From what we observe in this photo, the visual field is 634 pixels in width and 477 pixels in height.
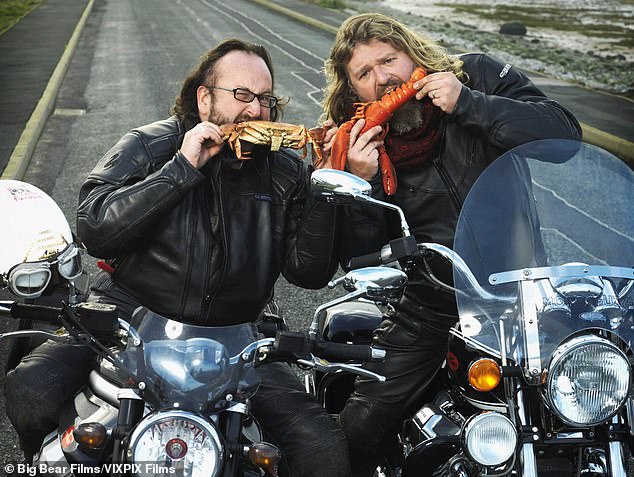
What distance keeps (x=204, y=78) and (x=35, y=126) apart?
8.65m

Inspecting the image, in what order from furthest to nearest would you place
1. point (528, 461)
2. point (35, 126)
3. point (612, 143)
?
point (35, 126) → point (612, 143) → point (528, 461)

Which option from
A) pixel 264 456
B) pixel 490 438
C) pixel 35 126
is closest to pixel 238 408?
pixel 264 456

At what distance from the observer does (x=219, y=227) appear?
323 cm

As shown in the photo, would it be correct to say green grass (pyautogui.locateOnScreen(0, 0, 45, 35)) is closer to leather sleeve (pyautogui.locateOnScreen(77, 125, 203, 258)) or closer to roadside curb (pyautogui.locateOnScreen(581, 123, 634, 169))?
roadside curb (pyautogui.locateOnScreen(581, 123, 634, 169))

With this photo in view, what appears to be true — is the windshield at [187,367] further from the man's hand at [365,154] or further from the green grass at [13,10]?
the green grass at [13,10]

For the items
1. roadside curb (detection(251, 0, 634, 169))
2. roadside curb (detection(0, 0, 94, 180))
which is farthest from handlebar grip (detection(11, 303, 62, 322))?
roadside curb (detection(251, 0, 634, 169))

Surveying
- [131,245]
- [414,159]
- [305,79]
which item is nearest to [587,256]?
[414,159]

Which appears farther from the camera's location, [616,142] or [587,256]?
[616,142]

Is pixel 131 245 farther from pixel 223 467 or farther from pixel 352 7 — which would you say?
pixel 352 7

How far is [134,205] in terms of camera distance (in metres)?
3.00

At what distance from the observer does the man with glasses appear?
300 centimetres

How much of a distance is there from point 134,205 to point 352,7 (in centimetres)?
3429

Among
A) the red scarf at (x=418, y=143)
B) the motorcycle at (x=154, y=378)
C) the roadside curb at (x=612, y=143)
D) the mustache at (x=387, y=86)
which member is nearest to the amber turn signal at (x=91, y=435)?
the motorcycle at (x=154, y=378)

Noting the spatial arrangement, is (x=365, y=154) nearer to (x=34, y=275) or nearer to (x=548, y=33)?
(x=34, y=275)
